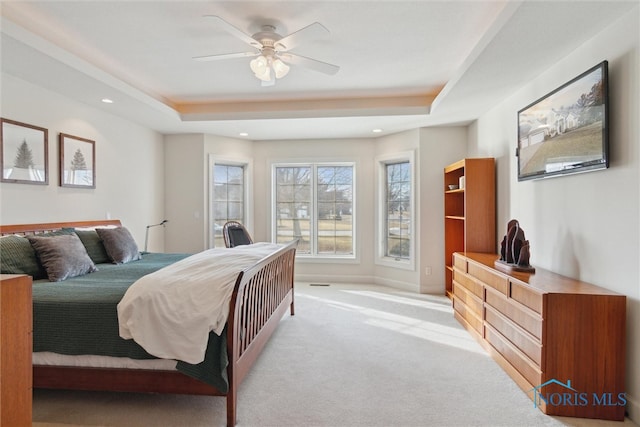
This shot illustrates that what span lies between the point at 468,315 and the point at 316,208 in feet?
10.4

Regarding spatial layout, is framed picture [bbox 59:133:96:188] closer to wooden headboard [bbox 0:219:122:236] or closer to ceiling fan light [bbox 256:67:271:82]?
wooden headboard [bbox 0:219:122:236]

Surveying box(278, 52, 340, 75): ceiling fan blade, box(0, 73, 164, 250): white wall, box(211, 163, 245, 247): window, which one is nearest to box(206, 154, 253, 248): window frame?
box(211, 163, 245, 247): window

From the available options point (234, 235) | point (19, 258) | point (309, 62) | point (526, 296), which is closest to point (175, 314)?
point (19, 258)

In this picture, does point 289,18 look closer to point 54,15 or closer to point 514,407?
point 54,15

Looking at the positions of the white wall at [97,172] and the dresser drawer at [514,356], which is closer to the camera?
the dresser drawer at [514,356]

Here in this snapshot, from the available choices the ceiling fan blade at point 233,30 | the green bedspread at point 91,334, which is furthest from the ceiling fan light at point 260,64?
the green bedspread at point 91,334

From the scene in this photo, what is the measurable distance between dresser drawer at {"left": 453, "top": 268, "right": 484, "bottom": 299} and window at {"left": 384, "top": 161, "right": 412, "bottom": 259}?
1.42 metres

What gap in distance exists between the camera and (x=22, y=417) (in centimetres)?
127

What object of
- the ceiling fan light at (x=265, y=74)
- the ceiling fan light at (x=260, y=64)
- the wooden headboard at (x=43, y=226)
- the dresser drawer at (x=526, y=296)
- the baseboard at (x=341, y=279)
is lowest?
the baseboard at (x=341, y=279)

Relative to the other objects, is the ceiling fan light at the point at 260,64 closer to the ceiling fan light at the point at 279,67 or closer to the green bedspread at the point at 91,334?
the ceiling fan light at the point at 279,67

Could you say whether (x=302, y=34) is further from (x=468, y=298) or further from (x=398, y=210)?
(x=398, y=210)

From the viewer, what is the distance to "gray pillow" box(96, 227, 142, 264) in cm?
339

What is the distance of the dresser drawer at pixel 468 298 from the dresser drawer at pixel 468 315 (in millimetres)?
34

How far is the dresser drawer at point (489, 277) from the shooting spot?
8.87 feet
